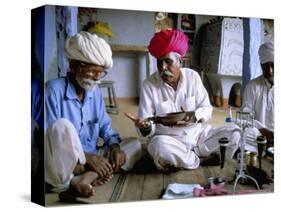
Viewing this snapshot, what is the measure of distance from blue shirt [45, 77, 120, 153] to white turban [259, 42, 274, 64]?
1482mm

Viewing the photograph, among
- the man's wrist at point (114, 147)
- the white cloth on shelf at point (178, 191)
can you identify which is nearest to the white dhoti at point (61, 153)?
the man's wrist at point (114, 147)

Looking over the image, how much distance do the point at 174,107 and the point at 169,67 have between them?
0.32 meters

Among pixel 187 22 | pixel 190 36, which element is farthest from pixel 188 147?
pixel 187 22

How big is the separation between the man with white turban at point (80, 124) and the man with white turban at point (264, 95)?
4.21 ft

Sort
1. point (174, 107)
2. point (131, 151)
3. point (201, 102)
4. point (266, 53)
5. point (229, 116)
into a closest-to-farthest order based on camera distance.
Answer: point (131, 151)
point (174, 107)
point (201, 102)
point (229, 116)
point (266, 53)

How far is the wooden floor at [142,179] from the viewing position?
16.8ft

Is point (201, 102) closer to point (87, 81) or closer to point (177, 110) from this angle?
point (177, 110)

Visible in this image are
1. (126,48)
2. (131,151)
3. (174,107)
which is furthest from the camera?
(174,107)

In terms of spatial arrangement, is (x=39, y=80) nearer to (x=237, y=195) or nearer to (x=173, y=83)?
(x=173, y=83)

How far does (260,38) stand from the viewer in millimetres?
5703

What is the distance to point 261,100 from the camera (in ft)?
18.9

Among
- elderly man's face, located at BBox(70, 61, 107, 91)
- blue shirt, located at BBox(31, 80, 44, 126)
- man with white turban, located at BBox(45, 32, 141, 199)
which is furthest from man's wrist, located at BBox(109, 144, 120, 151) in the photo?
blue shirt, located at BBox(31, 80, 44, 126)

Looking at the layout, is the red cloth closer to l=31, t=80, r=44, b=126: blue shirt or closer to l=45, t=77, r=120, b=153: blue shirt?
l=45, t=77, r=120, b=153: blue shirt

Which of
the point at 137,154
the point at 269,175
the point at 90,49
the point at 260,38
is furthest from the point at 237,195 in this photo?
the point at 90,49
